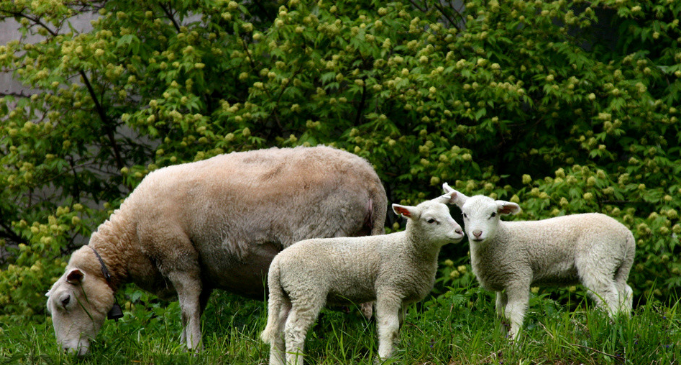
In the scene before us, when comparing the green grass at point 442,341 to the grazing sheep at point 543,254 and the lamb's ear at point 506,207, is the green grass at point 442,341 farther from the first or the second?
the lamb's ear at point 506,207

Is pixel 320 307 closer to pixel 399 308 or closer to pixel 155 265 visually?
pixel 399 308

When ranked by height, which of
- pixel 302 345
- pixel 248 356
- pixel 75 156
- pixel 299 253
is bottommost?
pixel 75 156

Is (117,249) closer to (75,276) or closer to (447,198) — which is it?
(75,276)

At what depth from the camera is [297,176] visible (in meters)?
5.02

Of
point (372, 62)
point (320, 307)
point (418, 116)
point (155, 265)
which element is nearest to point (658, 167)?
point (418, 116)

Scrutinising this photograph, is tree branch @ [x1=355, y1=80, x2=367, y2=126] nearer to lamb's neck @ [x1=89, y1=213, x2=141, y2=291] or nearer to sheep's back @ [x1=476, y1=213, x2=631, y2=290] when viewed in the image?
lamb's neck @ [x1=89, y1=213, x2=141, y2=291]

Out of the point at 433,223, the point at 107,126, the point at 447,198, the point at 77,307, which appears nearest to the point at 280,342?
the point at 433,223

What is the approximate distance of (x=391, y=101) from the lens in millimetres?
6980

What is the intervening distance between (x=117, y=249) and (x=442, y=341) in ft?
8.01

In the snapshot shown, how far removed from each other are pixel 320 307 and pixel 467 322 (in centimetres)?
114

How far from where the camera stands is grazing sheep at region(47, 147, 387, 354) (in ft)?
16.1

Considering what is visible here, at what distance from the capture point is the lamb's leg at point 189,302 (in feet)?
16.3

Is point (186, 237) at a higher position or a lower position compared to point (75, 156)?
higher

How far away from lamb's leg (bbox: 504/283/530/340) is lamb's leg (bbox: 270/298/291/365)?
1.20m
